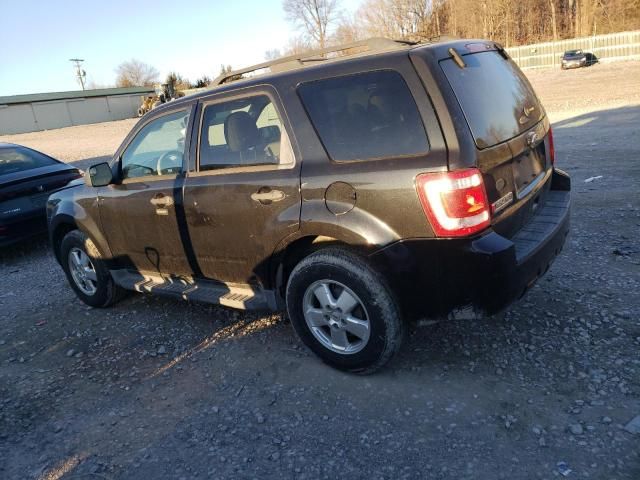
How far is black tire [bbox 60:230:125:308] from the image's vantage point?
189 inches

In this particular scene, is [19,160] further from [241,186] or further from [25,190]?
[241,186]

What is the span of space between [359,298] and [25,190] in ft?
19.0

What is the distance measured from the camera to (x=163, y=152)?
13.7 feet

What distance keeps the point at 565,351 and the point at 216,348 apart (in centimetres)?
Answer: 246

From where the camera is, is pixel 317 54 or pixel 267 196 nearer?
pixel 267 196

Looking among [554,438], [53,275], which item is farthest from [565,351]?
[53,275]

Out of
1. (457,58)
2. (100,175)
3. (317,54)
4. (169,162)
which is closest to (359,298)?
(457,58)

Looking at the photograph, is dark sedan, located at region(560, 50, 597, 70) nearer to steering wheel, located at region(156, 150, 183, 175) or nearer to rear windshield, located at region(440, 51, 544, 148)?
rear windshield, located at region(440, 51, 544, 148)

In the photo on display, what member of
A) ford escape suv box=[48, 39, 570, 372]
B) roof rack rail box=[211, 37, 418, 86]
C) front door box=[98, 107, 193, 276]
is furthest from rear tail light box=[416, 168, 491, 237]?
front door box=[98, 107, 193, 276]

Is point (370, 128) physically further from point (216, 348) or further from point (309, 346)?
point (216, 348)

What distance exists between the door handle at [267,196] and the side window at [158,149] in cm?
89

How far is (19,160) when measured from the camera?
25.1 ft

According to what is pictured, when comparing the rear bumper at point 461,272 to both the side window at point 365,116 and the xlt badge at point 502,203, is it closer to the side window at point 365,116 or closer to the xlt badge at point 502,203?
the xlt badge at point 502,203

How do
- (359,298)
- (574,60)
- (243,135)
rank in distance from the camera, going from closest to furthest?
Result: (359,298) < (243,135) < (574,60)
